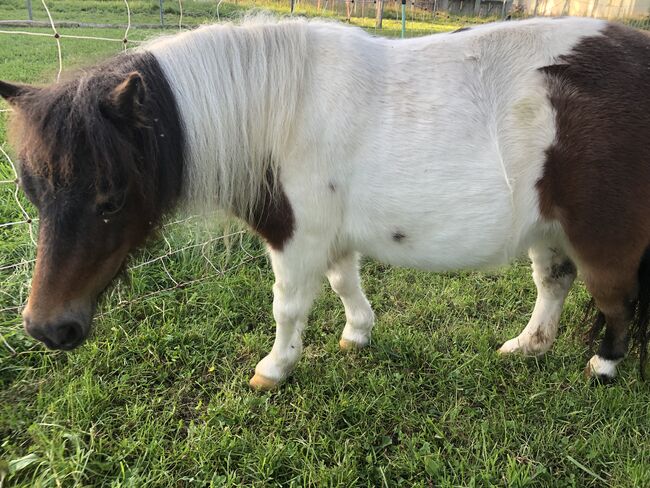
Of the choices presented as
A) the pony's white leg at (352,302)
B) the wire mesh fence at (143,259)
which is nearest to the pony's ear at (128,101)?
the wire mesh fence at (143,259)

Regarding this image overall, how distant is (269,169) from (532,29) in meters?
1.31

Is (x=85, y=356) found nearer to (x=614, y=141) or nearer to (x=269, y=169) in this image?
(x=269, y=169)

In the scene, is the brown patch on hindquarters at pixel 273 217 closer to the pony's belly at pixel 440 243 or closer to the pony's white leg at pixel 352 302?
Result: the pony's belly at pixel 440 243

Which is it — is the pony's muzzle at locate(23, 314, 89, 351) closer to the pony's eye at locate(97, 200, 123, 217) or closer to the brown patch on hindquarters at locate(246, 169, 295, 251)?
the pony's eye at locate(97, 200, 123, 217)

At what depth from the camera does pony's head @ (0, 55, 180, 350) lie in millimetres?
1631

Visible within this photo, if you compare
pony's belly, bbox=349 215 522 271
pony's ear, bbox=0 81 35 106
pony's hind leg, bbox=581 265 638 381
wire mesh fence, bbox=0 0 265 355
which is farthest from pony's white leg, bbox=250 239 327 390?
pony's hind leg, bbox=581 265 638 381

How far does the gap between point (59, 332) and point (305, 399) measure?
4.16 feet

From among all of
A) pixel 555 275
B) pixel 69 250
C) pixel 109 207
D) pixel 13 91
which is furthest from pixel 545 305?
pixel 13 91

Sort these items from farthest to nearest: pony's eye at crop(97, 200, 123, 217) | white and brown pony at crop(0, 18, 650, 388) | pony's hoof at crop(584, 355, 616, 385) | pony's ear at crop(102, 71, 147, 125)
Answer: pony's hoof at crop(584, 355, 616, 385) → white and brown pony at crop(0, 18, 650, 388) → pony's eye at crop(97, 200, 123, 217) → pony's ear at crop(102, 71, 147, 125)

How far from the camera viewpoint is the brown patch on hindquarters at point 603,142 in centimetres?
193

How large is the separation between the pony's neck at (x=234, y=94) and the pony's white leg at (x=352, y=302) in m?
0.83

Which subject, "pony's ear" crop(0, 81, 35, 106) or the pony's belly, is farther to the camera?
the pony's belly

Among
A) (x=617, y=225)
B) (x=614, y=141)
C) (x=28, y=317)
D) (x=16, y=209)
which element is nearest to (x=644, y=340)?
(x=617, y=225)

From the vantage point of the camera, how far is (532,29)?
82.0 inches
